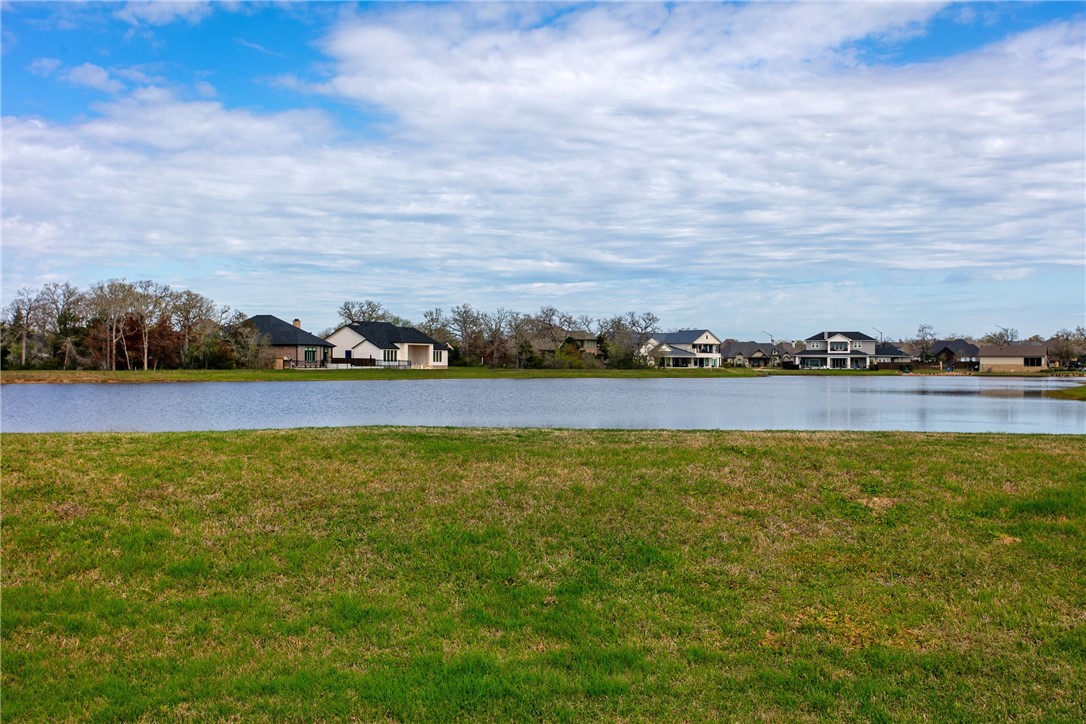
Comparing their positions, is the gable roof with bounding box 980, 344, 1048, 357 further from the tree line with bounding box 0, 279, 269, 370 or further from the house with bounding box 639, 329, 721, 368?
the tree line with bounding box 0, 279, 269, 370

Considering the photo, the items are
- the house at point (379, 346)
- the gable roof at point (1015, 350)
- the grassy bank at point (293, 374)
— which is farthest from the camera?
the gable roof at point (1015, 350)

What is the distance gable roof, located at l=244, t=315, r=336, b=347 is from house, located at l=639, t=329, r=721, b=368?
170 feet

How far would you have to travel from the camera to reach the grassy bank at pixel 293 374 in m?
59.5

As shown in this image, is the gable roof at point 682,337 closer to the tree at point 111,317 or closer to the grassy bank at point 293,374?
the grassy bank at point 293,374

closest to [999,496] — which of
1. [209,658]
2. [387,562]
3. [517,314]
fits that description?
[387,562]

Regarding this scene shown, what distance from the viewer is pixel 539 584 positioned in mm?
8227

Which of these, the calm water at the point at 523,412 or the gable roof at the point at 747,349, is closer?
the calm water at the point at 523,412

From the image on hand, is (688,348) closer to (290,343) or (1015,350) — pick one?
(1015,350)

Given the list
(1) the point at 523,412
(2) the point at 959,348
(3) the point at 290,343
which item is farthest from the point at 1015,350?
(1) the point at 523,412

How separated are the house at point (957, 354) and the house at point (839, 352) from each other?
11140 mm

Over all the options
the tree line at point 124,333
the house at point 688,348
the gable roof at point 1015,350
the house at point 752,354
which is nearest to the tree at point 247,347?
the tree line at point 124,333

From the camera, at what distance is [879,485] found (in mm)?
11547

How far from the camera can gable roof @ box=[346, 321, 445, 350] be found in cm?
8956

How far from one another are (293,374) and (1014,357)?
107 m
